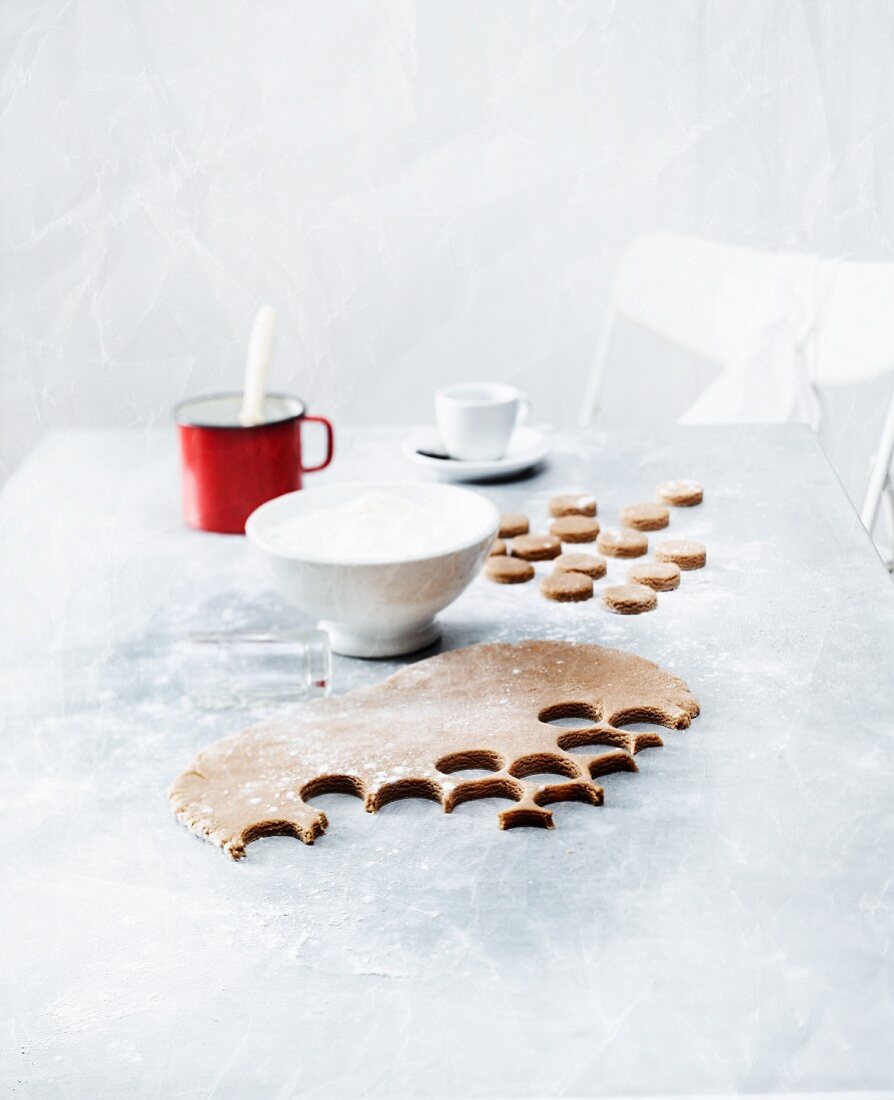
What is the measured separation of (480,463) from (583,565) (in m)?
0.29

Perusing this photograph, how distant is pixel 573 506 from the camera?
1.23 meters

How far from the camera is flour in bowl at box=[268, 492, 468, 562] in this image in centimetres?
92

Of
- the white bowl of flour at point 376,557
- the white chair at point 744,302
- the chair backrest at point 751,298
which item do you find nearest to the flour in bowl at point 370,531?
the white bowl of flour at point 376,557

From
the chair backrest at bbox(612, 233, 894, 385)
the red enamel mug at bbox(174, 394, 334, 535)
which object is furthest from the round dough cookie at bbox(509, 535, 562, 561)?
the chair backrest at bbox(612, 233, 894, 385)

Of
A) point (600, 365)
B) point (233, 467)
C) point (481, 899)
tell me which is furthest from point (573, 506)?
point (600, 365)

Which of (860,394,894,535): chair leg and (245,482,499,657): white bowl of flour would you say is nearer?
(245,482,499,657): white bowl of flour

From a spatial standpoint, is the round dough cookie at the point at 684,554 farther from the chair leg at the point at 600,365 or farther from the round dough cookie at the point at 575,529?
the chair leg at the point at 600,365

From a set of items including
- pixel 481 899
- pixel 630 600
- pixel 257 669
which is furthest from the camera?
pixel 630 600

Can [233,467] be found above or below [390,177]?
below

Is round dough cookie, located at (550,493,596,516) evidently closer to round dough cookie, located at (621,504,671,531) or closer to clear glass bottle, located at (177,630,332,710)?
round dough cookie, located at (621,504,671,531)

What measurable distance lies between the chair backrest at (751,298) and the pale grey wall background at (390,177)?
59mm

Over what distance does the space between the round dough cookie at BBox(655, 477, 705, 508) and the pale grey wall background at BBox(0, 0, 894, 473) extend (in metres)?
0.62

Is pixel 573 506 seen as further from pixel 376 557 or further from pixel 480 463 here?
pixel 376 557

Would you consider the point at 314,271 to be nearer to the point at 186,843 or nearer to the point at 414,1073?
the point at 186,843
